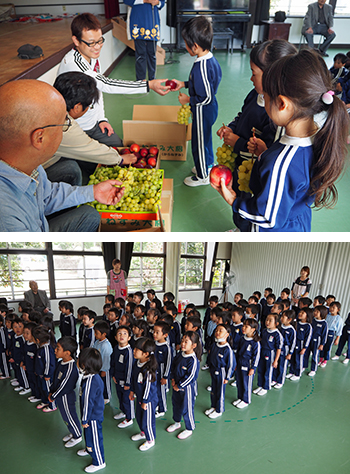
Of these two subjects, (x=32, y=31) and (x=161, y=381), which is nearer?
(x=161, y=381)

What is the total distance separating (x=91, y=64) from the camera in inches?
93.5

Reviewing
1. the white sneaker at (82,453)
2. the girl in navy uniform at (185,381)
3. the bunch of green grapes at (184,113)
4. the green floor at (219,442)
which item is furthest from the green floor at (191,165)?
the white sneaker at (82,453)

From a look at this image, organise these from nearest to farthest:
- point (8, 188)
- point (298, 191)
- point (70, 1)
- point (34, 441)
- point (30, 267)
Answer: point (8, 188) < point (298, 191) < point (34, 441) < point (30, 267) < point (70, 1)

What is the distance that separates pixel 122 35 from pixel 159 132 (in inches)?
130

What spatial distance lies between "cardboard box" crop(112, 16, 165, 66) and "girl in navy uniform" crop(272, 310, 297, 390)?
3740 millimetres

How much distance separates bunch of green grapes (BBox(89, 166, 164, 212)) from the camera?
1.73 meters

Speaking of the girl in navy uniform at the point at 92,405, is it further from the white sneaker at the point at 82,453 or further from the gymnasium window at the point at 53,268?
the gymnasium window at the point at 53,268

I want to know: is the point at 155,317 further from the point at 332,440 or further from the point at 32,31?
the point at 32,31

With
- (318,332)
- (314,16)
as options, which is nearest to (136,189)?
(318,332)

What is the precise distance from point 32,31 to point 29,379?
12.6 ft

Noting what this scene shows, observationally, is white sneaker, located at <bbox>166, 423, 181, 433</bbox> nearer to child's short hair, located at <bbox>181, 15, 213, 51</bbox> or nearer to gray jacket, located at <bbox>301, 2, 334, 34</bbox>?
child's short hair, located at <bbox>181, 15, 213, 51</bbox>

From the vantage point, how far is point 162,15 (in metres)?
4.02

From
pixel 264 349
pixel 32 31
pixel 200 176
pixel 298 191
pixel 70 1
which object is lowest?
pixel 264 349

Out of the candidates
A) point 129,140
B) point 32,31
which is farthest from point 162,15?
point 129,140
